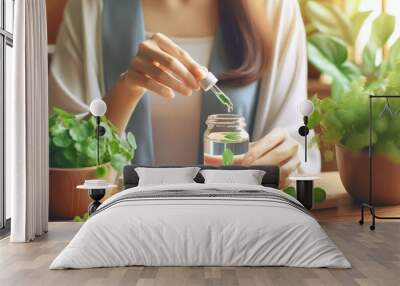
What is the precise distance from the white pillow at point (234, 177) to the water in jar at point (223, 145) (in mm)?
529

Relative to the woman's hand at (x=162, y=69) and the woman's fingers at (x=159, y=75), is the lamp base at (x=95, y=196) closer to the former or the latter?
the woman's hand at (x=162, y=69)

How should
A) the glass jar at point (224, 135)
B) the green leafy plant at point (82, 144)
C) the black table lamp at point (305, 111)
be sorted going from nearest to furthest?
the black table lamp at point (305, 111) < the green leafy plant at point (82, 144) < the glass jar at point (224, 135)

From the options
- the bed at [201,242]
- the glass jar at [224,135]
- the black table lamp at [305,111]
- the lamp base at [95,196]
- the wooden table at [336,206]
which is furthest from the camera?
the wooden table at [336,206]

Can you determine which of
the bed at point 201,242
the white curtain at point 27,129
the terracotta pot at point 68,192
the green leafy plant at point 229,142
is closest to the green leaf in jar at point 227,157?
the green leafy plant at point 229,142

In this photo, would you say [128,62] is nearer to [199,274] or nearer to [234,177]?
[234,177]

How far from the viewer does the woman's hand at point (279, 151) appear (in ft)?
23.1

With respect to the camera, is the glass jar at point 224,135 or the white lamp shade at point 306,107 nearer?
the white lamp shade at point 306,107

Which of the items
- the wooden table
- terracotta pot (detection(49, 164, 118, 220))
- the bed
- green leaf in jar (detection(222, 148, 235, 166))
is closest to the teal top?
green leaf in jar (detection(222, 148, 235, 166))

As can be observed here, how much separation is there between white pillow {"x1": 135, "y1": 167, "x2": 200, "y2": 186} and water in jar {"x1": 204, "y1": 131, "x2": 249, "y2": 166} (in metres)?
0.48

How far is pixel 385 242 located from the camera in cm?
554

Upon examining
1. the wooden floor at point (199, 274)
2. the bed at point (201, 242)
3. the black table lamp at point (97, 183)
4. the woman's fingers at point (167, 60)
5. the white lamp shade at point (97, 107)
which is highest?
the woman's fingers at point (167, 60)

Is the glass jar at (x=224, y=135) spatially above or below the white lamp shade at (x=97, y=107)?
below

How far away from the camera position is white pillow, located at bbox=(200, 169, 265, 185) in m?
6.26

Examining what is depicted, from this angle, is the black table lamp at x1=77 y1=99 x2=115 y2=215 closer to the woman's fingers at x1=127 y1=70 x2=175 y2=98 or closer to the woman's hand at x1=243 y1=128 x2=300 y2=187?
the woman's fingers at x1=127 y1=70 x2=175 y2=98
